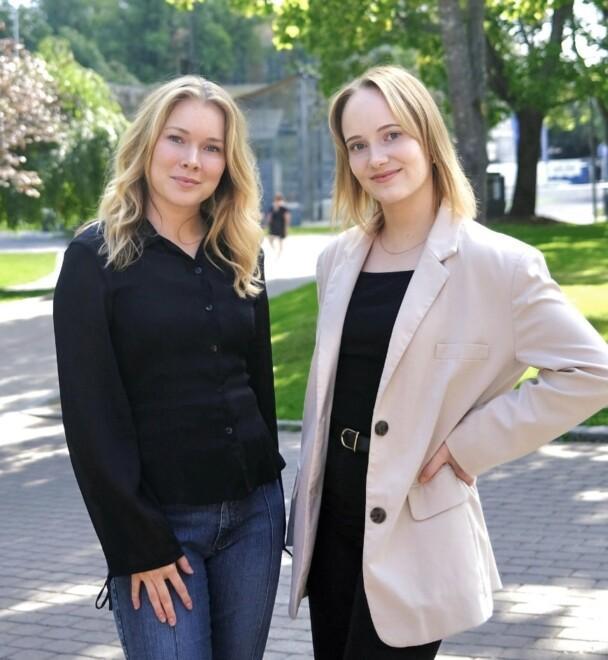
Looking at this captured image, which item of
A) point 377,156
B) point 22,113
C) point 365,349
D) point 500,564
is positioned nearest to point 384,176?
point 377,156

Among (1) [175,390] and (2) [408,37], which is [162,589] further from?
(2) [408,37]

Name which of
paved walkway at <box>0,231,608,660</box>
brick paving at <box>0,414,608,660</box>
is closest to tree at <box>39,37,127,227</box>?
paved walkway at <box>0,231,608,660</box>

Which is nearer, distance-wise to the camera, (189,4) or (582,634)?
(582,634)

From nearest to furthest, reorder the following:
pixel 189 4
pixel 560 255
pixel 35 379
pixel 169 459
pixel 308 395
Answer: pixel 169 459 < pixel 308 395 < pixel 35 379 < pixel 189 4 < pixel 560 255

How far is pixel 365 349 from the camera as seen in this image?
136 inches

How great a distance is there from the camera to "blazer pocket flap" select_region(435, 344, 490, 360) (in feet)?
11.0

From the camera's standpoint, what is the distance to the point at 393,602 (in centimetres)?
335

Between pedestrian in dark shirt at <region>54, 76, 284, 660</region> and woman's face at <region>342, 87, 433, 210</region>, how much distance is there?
30 centimetres

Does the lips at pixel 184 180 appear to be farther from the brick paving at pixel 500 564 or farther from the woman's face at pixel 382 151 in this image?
the brick paving at pixel 500 564

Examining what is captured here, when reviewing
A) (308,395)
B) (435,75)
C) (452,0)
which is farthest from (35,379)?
(435,75)

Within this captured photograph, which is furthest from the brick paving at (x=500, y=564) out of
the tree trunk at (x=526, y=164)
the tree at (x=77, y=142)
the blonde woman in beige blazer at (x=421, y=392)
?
the tree trunk at (x=526, y=164)

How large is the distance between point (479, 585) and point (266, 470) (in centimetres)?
61

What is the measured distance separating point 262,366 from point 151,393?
41 cm

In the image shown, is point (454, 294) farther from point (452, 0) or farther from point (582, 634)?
point (452, 0)
